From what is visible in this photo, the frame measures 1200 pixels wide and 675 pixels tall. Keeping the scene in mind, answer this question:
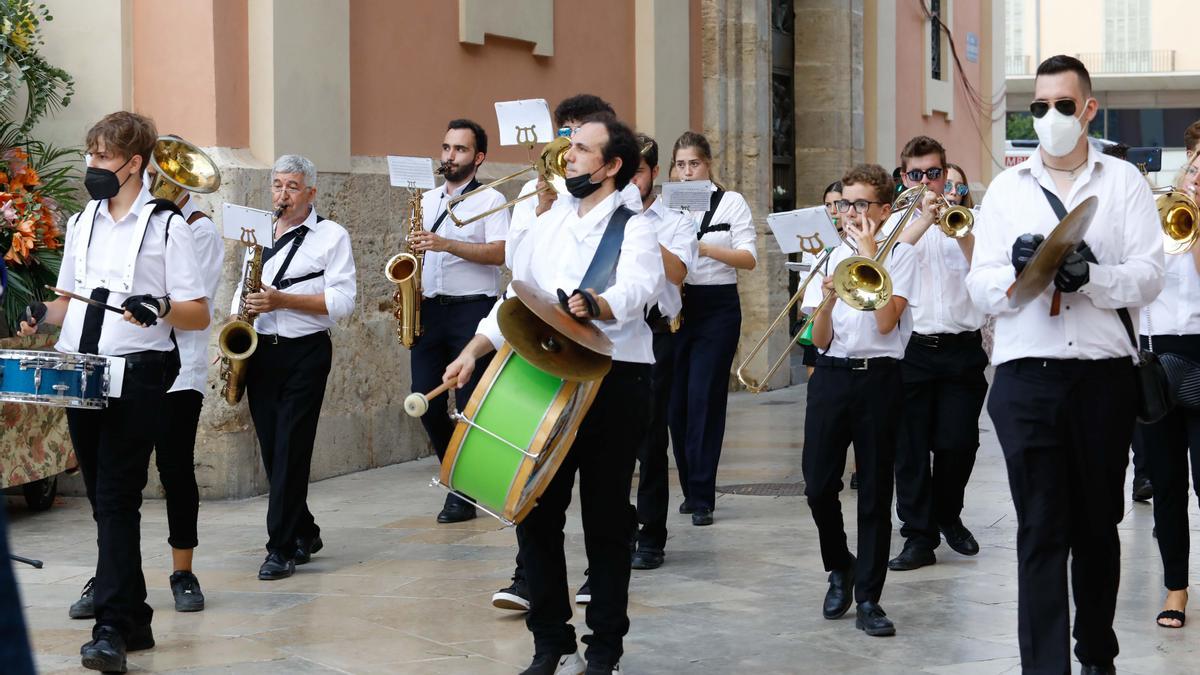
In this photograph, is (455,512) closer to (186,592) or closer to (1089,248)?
(186,592)

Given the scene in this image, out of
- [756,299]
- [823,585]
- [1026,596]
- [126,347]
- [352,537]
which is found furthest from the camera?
[756,299]

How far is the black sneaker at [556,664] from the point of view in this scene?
5.02 meters

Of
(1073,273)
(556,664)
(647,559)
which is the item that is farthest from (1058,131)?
(647,559)

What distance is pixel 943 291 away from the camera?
694cm

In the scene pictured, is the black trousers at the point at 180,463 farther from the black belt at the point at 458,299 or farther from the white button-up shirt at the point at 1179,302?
the white button-up shirt at the point at 1179,302

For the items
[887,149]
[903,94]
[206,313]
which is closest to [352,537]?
[206,313]

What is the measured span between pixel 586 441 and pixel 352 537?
10.0 ft

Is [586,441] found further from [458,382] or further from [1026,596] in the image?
[1026,596]

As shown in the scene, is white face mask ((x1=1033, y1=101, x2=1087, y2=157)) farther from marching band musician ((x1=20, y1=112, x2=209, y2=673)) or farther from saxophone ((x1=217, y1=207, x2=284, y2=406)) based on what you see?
saxophone ((x1=217, y1=207, x2=284, y2=406))

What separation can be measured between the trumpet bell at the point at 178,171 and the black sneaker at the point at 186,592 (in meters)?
1.45

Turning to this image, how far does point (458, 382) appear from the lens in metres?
4.80

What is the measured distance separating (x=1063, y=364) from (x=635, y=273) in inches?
49.9

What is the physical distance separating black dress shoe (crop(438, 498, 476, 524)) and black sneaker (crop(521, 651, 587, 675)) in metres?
2.95

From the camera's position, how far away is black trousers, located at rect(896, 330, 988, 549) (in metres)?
6.91
